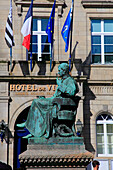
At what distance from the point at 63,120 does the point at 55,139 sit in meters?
0.58

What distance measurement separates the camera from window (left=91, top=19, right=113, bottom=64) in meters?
25.9

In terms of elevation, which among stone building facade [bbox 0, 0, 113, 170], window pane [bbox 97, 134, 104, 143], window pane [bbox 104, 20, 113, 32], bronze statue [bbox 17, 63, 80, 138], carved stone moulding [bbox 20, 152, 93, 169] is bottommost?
carved stone moulding [bbox 20, 152, 93, 169]

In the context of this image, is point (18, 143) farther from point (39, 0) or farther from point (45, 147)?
point (45, 147)

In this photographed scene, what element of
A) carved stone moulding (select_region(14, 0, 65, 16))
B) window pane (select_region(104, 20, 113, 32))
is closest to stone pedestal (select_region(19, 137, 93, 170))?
carved stone moulding (select_region(14, 0, 65, 16))

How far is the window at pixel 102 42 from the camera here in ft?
85.1

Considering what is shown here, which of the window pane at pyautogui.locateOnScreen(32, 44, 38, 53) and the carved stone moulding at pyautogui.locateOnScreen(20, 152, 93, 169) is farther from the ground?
the window pane at pyautogui.locateOnScreen(32, 44, 38, 53)

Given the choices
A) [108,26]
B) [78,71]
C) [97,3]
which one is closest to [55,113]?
[78,71]

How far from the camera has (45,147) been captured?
12.8 m

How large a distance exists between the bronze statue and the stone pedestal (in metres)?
0.25

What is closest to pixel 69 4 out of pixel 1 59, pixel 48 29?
pixel 48 29

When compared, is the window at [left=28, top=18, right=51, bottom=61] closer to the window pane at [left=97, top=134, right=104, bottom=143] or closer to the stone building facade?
the stone building facade

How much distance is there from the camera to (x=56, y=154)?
12602 millimetres

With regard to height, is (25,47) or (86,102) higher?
(25,47)

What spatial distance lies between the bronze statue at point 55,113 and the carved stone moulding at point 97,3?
523 inches
